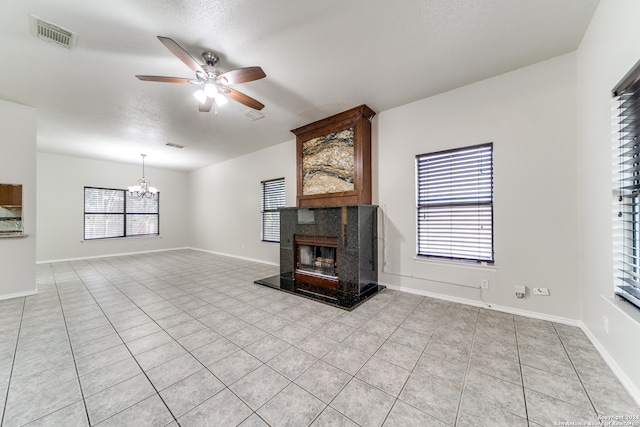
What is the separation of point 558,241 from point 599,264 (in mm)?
532

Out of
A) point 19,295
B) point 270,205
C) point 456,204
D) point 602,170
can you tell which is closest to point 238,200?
A: point 270,205

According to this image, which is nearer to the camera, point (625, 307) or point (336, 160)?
point (625, 307)

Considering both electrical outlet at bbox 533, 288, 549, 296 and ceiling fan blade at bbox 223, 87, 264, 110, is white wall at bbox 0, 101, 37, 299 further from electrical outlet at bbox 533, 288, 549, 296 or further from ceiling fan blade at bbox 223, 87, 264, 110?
electrical outlet at bbox 533, 288, 549, 296

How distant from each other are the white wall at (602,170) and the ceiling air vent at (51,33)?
179 inches

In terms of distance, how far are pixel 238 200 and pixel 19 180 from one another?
384 centimetres

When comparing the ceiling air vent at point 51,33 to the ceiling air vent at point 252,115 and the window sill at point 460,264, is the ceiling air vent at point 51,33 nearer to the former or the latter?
the ceiling air vent at point 252,115

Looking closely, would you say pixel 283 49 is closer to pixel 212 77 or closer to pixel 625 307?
pixel 212 77

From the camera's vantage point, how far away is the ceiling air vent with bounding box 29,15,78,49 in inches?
81.7

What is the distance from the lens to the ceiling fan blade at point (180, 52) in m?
1.87

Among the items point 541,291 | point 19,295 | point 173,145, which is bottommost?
point 19,295

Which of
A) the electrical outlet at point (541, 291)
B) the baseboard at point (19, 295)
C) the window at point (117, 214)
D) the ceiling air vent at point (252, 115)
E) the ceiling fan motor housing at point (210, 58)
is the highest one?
the ceiling air vent at point (252, 115)

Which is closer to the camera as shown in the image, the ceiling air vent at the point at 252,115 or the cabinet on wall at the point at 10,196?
the cabinet on wall at the point at 10,196

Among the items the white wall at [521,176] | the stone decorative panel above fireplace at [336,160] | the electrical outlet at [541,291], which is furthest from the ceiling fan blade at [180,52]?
the electrical outlet at [541,291]

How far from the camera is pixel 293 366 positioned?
186 cm
